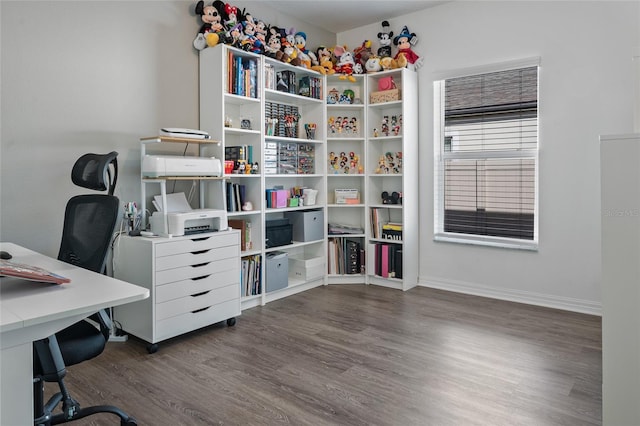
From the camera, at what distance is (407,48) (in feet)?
14.0

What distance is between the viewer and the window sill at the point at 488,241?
3.76m

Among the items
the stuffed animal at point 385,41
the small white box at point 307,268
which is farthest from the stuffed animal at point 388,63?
the small white box at point 307,268

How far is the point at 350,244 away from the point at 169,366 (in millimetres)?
2304

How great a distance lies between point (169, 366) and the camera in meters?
2.54

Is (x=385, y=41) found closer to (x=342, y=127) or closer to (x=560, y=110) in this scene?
(x=342, y=127)

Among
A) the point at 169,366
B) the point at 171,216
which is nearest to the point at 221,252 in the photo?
the point at 171,216

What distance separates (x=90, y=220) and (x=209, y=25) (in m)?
2.18

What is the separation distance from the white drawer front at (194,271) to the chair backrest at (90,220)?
0.79 meters

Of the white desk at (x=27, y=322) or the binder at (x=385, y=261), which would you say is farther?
the binder at (x=385, y=261)

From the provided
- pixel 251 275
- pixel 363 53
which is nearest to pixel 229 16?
pixel 363 53

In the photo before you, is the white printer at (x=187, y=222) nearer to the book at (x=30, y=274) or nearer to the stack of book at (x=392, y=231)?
the book at (x=30, y=274)

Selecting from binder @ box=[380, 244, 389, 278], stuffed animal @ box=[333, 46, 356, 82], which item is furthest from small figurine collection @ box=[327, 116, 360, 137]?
binder @ box=[380, 244, 389, 278]

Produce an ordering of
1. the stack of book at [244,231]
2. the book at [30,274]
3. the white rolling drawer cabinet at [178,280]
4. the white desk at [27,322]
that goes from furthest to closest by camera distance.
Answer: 1. the stack of book at [244,231]
2. the white rolling drawer cabinet at [178,280]
3. the book at [30,274]
4. the white desk at [27,322]

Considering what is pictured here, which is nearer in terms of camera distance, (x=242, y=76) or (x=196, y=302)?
(x=196, y=302)
